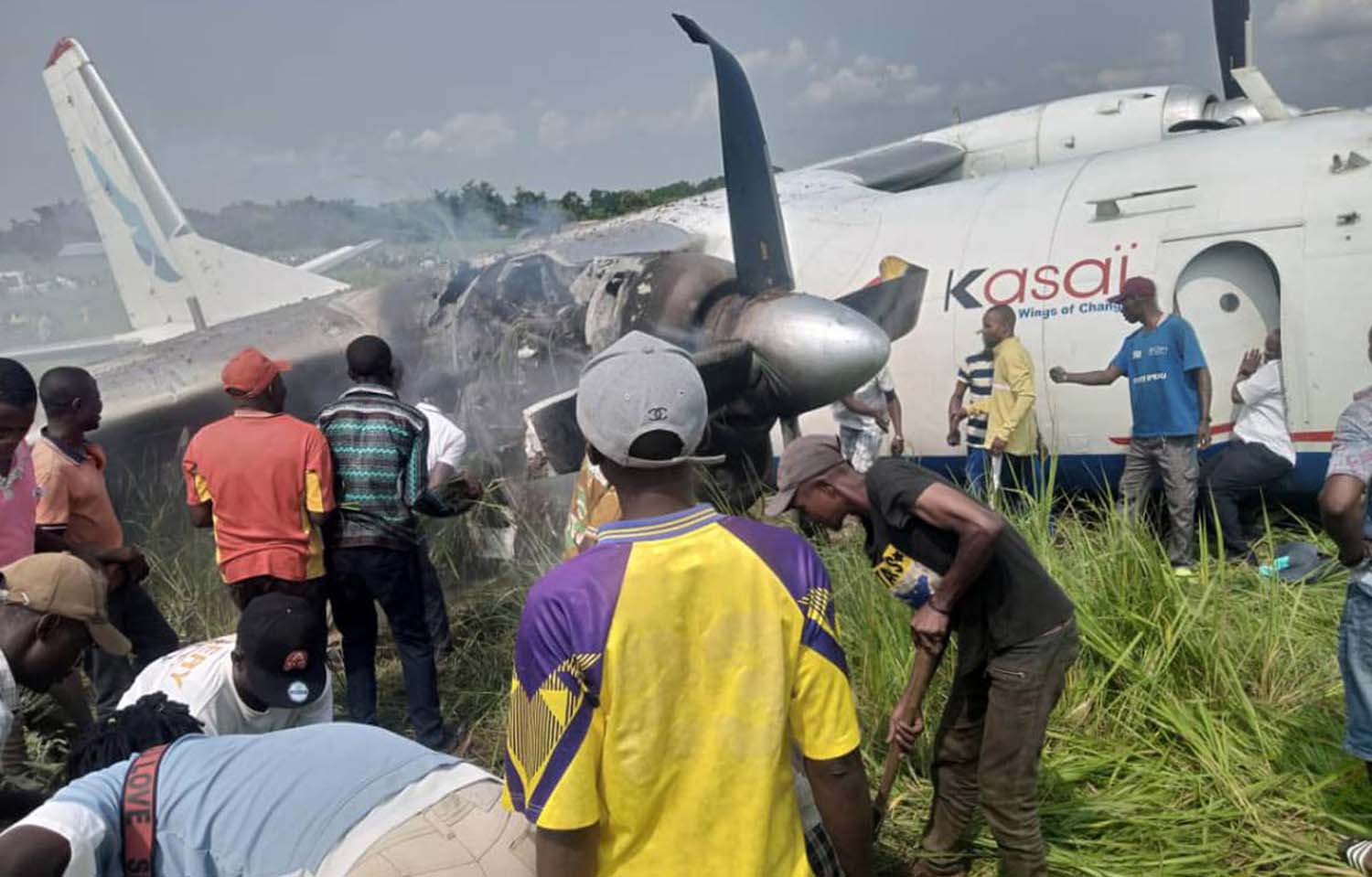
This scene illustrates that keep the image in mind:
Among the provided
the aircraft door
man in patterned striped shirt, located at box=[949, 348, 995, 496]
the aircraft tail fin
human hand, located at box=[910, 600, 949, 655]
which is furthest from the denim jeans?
the aircraft tail fin

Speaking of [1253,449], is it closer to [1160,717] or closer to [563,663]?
[1160,717]

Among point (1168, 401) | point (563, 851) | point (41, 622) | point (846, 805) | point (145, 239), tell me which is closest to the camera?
point (563, 851)

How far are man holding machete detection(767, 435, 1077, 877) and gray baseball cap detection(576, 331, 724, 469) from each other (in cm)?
114

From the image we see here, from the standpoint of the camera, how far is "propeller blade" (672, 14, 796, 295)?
546cm

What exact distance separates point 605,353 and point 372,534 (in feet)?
8.17

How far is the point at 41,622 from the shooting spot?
7.14ft

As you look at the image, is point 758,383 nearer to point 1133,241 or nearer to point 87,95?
point 1133,241

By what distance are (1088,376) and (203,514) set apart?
4.63m

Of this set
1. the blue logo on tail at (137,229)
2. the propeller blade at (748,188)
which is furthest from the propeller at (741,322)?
the blue logo on tail at (137,229)

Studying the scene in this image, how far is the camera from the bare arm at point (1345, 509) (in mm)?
2631

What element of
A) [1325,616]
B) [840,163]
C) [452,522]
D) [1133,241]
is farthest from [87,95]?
[1325,616]

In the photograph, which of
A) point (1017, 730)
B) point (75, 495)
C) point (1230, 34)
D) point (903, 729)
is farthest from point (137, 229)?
point (1230, 34)

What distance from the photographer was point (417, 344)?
5973 mm

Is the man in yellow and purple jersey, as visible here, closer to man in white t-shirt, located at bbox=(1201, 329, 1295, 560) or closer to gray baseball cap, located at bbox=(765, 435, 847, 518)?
gray baseball cap, located at bbox=(765, 435, 847, 518)
